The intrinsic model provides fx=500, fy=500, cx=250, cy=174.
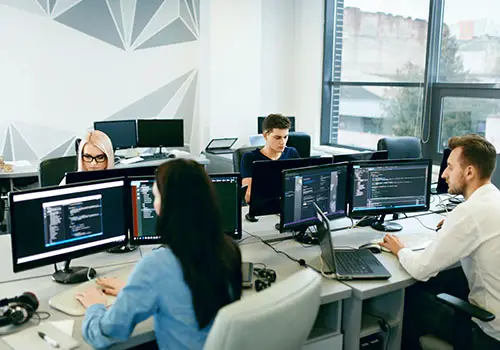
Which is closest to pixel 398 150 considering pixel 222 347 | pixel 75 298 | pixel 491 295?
pixel 491 295

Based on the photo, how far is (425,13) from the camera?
514 cm

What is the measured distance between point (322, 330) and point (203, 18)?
488 cm

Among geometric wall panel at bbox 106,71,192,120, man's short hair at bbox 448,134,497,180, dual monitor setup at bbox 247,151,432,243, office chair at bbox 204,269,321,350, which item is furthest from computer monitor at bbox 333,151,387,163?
geometric wall panel at bbox 106,71,192,120

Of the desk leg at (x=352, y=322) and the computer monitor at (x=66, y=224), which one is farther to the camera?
the desk leg at (x=352, y=322)

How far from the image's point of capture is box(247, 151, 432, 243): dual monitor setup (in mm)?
2656

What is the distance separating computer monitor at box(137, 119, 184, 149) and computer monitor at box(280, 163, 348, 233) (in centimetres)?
323

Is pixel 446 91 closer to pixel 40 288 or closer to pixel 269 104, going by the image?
pixel 269 104

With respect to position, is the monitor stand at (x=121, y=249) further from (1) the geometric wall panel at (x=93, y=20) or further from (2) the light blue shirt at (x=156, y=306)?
(1) the geometric wall panel at (x=93, y=20)

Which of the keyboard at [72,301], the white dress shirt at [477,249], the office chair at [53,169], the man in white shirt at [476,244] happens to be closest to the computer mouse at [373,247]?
the man in white shirt at [476,244]

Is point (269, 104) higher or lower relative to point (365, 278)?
higher

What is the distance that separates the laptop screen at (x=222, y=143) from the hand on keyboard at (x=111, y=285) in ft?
12.9

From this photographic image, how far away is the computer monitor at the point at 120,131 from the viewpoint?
5.34 meters

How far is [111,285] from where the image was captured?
2023mm

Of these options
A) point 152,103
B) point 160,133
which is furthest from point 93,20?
point 160,133
